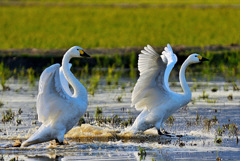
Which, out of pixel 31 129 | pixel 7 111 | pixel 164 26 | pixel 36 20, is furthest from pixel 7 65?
pixel 36 20

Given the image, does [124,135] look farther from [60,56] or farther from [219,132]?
[60,56]

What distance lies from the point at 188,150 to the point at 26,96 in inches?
263

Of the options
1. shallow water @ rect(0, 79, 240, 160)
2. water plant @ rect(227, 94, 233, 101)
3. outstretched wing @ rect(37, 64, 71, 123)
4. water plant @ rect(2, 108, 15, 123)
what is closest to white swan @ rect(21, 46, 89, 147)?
outstretched wing @ rect(37, 64, 71, 123)

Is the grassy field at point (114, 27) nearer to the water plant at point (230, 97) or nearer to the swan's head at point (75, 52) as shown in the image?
the water plant at point (230, 97)

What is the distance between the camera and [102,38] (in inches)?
1190

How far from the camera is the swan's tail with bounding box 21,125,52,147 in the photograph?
29.6 ft

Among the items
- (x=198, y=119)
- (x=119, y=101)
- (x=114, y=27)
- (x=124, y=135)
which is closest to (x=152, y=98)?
(x=124, y=135)

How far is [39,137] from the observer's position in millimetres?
9117

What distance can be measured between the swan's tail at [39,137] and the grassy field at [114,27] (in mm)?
13498

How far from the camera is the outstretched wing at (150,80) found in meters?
9.85

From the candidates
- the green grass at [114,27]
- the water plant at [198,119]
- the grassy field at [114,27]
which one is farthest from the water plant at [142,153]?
the grassy field at [114,27]

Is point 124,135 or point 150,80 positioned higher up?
point 150,80

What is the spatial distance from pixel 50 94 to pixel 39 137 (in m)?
0.70

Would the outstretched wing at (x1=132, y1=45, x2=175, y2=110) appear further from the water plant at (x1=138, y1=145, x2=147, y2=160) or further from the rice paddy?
the water plant at (x1=138, y1=145, x2=147, y2=160)
